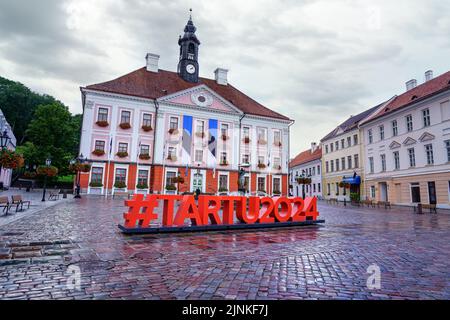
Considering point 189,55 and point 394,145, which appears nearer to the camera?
point 394,145

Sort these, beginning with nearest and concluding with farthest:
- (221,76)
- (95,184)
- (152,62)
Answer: (95,184), (152,62), (221,76)

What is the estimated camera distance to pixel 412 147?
28281 mm

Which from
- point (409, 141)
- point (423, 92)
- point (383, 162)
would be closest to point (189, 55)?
point (423, 92)

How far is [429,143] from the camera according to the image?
26.2 meters

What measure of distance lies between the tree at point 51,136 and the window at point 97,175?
11211 mm

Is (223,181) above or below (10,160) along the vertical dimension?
above

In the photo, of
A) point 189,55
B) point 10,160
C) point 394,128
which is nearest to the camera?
point 10,160

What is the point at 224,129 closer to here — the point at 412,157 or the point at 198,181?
the point at 198,181

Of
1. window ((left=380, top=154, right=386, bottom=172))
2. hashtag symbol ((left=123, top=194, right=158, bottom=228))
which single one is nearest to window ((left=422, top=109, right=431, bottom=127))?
window ((left=380, top=154, right=386, bottom=172))

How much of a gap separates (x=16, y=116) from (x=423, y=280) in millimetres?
68377

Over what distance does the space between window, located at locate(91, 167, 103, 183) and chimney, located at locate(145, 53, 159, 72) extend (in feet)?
53.0

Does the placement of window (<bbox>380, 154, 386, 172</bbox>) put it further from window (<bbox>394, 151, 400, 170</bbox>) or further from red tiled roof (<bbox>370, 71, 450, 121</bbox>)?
red tiled roof (<bbox>370, 71, 450, 121</bbox>)

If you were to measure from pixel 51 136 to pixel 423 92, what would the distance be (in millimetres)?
47159
